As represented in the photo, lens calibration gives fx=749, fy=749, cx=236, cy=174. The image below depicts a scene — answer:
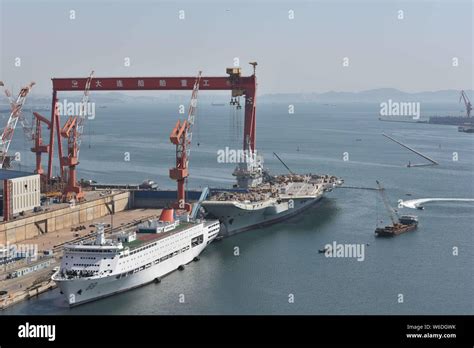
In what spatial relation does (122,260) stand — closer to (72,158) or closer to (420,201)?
(72,158)

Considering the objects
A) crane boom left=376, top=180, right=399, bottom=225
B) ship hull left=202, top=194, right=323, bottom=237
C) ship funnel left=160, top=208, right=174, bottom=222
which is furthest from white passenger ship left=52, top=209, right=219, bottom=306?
crane boom left=376, top=180, right=399, bottom=225

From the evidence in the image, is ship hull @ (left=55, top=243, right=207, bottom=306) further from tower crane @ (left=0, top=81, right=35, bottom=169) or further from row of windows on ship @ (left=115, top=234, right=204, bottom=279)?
tower crane @ (left=0, top=81, right=35, bottom=169)

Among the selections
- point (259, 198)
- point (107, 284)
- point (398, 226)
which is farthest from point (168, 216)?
point (398, 226)

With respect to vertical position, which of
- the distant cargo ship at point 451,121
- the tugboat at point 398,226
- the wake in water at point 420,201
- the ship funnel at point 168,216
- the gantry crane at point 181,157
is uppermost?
the distant cargo ship at point 451,121

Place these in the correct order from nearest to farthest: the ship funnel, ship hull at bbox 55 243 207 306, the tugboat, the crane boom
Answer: ship hull at bbox 55 243 207 306 < the ship funnel < the tugboat < the crane boom

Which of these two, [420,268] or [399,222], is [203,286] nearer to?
[420,268]

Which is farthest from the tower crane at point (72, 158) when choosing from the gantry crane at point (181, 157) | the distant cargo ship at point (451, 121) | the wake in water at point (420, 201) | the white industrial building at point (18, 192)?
the distant cargo ship at point (451, 121)

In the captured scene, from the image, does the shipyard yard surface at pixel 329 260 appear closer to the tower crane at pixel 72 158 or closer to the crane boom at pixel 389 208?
the crane boom at pixel 389 208
